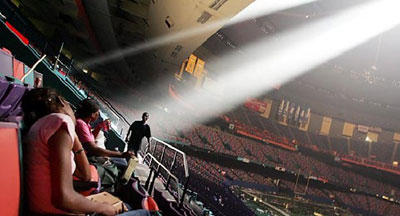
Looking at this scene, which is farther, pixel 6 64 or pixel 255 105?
pixel 255 105

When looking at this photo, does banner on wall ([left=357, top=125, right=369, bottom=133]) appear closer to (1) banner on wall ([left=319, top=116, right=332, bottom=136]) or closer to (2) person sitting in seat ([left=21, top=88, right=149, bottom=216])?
(1) banner on wall ([left=319, top=116, right=332, bottom=136])

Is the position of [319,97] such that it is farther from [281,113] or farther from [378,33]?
[378,33]

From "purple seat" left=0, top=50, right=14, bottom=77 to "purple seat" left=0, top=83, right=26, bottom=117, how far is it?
4.35ft

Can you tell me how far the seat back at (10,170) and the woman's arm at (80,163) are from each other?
31 cm

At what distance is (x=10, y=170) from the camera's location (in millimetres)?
1099

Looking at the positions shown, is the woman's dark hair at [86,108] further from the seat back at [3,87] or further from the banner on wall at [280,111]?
the banner on wall at [280,111]

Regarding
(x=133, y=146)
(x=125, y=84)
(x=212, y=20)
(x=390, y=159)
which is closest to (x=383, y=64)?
(x=390, y=159)

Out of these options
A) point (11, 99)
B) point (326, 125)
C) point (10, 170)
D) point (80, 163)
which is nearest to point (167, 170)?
point (11, 99)

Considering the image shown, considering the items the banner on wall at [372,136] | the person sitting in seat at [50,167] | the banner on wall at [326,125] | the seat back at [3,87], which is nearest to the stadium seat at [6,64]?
the seat back at [3,87]

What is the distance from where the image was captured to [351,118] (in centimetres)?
3003

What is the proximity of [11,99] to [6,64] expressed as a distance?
1775 mm

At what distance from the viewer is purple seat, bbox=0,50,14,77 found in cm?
483

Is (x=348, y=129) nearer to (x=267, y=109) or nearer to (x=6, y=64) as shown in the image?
(x=267, y=109)

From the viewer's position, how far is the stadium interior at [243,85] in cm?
872
